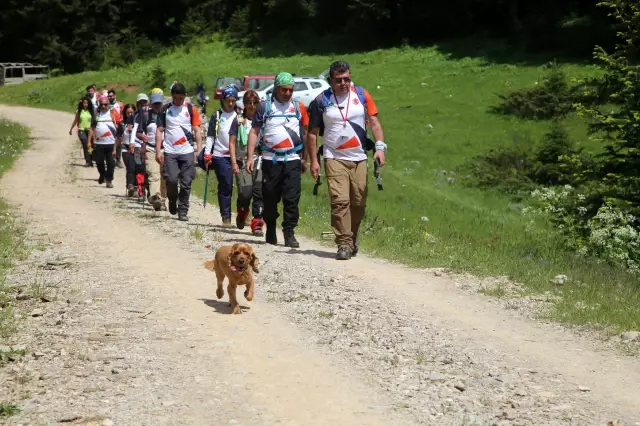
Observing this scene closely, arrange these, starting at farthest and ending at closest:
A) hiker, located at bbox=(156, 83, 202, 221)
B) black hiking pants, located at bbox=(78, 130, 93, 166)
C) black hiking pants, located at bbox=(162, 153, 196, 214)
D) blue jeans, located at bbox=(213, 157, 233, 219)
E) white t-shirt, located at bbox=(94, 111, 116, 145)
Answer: black hiking pants, located at bbox=(78, 130, 93, 166), white t-shirt, located at bbox=(94, 111, 116, 145), black hiking pants, located at bbox=(162, 153, 196, 214), hiker, located at bbox=(156, 83, 202, 221), blue jeans, located at bbox=(213, 157, 233, 219)

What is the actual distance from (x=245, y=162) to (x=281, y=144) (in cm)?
142

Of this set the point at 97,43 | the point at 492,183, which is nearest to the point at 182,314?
the point at 492,183

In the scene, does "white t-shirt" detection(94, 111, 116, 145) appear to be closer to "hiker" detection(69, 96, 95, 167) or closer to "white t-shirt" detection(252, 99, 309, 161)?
"hiker" detection(69, 96, 95, 167)

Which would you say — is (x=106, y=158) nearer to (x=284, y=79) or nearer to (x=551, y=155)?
(x=284, y=79)

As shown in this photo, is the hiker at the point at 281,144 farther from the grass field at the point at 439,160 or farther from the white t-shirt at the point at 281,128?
the grass field at the point at 439,160

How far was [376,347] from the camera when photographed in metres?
7.42

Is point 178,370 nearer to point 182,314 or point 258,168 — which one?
point 182,314

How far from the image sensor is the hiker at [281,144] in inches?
466

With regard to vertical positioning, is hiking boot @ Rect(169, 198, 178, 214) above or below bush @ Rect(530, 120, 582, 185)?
above

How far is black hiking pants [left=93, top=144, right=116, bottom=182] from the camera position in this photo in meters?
20.9

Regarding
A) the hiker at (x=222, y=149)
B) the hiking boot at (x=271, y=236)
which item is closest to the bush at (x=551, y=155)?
the hiker at (x=222, y=149)

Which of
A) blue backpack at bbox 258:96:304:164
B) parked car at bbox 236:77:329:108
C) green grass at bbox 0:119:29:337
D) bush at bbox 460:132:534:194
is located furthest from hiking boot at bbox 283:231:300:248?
parked car at bbox 236:77:329:108

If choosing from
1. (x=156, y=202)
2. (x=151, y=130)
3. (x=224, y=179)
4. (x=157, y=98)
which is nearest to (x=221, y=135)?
(x=224, y=179)

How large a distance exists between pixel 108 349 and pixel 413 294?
3.38 metres
